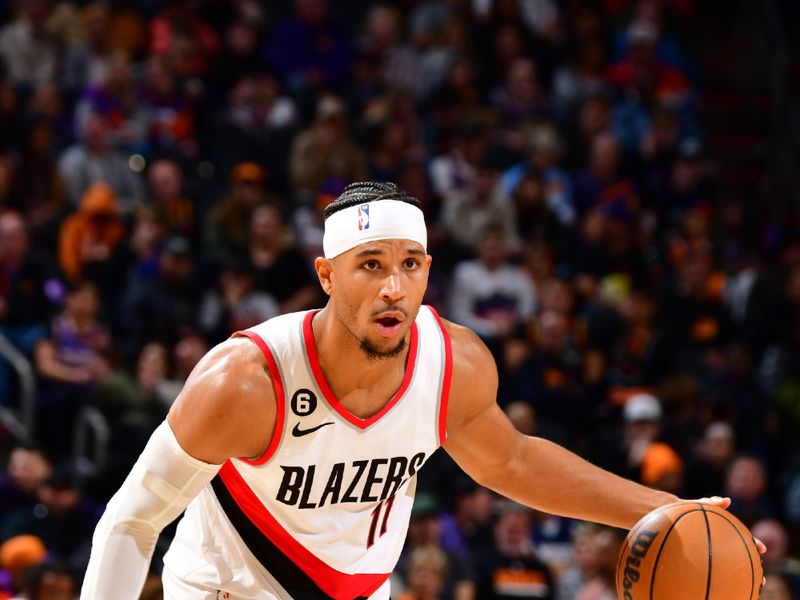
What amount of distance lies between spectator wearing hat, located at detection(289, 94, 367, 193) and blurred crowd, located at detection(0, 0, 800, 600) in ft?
0.09

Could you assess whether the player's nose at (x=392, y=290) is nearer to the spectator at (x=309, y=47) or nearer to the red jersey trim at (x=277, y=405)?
the red jersey trim at (x=277, y=405)

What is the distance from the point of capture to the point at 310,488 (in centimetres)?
425

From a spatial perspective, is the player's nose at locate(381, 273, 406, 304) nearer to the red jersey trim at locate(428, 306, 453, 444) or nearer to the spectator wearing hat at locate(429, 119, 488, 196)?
the red jersey trim at locate(428, 306, 453, 444)

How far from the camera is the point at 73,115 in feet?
39.9

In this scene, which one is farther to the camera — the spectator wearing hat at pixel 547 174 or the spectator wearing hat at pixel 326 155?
the spectator wearing hat at pixel 547 174

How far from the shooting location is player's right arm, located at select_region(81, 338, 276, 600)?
13.0ft

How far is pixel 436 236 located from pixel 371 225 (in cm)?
767

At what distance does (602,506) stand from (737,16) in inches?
475

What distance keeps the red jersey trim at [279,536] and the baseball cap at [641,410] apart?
6.25 meters

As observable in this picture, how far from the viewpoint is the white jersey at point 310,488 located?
4219mm

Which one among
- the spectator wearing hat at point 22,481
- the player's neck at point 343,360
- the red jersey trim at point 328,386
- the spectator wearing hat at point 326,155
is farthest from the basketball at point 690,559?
the spectator wearing hat at point 326,155

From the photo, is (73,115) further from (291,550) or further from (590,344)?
(291,550)

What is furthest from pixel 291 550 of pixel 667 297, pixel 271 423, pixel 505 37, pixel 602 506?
pixel 505 37

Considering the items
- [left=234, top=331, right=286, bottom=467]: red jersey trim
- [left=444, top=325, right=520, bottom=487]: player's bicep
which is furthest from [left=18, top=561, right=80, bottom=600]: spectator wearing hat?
[left=234, top=331, right=286, bottom=467]: red jersey trim
